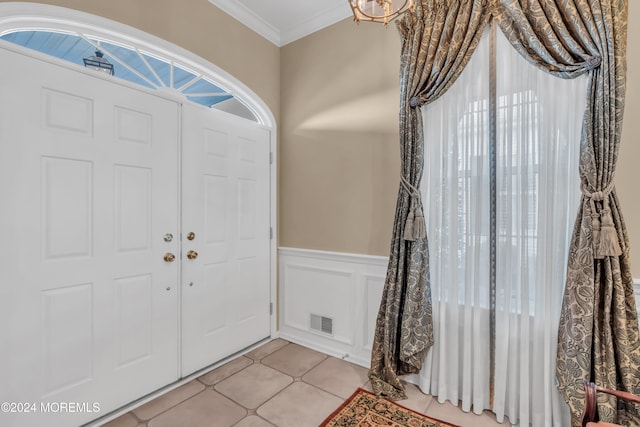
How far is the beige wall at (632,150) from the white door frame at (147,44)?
8.29 ft

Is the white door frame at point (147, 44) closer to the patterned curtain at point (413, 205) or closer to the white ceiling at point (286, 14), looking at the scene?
the white ceiling at point (286, 14)

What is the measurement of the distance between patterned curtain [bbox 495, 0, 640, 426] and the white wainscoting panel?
1206mm

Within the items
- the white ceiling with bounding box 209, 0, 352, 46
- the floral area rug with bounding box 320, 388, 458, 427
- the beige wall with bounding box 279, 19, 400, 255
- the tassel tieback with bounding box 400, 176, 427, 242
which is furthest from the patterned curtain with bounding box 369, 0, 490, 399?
the white ceiling with bounding box 209, 0, 352, 46

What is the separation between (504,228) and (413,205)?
0.57 meters

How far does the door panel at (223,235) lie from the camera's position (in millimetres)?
2320

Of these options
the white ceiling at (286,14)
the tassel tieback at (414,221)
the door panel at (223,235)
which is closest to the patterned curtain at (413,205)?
the tassel tieback at (414,221)

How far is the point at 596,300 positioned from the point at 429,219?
962 millimetres

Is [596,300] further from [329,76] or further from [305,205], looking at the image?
[329,76]

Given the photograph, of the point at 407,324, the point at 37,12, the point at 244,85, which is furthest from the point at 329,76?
the point at 407,324

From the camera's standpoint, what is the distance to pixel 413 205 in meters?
2.10

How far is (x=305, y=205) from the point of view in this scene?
292 centimetres

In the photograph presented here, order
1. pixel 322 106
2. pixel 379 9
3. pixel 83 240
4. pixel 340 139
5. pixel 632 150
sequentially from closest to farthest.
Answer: pixel 379 9, pixel 632 150, pixel 83 240, pixel 340 139, pixel 322 106

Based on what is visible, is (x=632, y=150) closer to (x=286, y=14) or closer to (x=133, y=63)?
(x=286, y=14)

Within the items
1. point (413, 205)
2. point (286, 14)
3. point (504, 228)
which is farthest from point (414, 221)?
point (286, 14)
